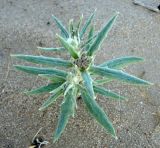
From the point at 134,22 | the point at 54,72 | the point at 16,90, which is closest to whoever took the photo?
the point at 54,72

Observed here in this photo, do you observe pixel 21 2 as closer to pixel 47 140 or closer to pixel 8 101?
pixel 8 101

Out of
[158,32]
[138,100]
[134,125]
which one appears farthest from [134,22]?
[134,125]

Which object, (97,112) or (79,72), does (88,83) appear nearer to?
(79,72)

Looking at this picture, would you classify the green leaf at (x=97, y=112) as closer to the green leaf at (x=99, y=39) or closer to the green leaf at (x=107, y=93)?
the green leaf at (x=107, y=93)

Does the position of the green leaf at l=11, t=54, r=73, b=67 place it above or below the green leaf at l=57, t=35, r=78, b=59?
below

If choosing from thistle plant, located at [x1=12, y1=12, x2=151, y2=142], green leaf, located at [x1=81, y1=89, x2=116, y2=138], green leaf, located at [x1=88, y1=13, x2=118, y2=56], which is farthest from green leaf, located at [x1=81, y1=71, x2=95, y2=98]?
green leaf, located at [x1=81, y1=89, x2=116, y2=138]

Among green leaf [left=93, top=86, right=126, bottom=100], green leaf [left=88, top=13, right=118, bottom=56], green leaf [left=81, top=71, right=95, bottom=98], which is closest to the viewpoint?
green leaf [left=81, top=71, right=95, bottom=98]

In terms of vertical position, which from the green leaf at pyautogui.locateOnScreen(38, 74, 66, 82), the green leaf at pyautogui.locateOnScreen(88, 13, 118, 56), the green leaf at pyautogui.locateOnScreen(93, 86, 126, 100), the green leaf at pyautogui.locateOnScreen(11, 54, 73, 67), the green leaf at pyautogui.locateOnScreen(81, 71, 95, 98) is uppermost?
the green leaf at pyautogui.locateOnScreen(88, 13, 118, 56)

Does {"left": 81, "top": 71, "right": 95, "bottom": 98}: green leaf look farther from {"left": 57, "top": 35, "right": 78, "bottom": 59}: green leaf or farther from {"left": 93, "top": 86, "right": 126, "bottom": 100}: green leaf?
{"left": 93, "top": 86, "right": 126, "bottom": 100}: green leaf
